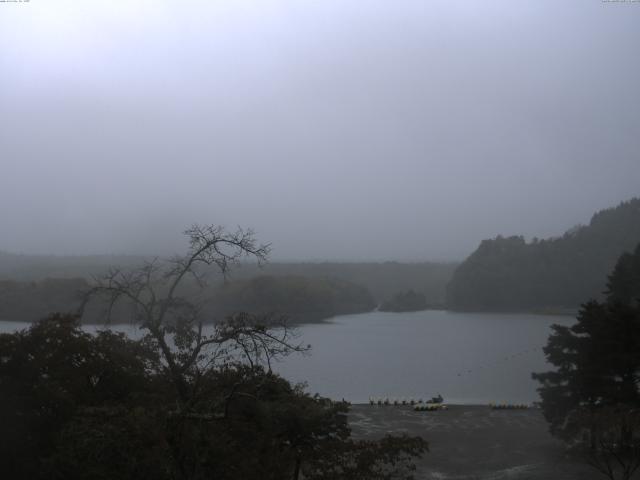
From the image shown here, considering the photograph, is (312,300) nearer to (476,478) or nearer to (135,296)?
(476,478)

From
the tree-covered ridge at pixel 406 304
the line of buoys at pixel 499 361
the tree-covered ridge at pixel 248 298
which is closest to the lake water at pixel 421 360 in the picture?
the line of buoys at pixel 499 361

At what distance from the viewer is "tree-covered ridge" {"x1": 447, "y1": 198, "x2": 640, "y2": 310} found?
5994cm

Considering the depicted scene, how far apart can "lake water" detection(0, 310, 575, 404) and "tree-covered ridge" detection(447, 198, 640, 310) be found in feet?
32.2

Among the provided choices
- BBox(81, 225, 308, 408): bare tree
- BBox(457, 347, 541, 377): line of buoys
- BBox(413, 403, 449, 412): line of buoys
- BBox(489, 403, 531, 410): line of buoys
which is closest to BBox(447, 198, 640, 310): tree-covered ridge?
BBox(457, 347, 541, 377): line of buoys

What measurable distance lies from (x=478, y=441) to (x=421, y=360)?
1650 centimetres

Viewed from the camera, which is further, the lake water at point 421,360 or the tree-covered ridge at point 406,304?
the tree-covered ridge at point 406,304

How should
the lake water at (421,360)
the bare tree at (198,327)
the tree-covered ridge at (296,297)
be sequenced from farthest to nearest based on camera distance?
the tree-covered ridge at (296,297)
the lake water at (421,360)
the bare tree at (198,327)

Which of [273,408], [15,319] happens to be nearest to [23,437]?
[273,408]

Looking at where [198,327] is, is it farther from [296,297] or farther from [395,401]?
[296,297]

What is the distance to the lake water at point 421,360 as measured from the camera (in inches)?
907

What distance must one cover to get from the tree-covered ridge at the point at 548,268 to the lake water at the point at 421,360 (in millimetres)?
9821

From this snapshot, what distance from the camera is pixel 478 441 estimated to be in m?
14.7

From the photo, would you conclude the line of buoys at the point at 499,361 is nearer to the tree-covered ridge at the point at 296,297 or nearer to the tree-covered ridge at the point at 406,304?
the tree-covered ridge at the point at 296,297

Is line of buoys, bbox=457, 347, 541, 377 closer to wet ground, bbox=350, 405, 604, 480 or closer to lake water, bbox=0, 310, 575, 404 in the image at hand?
lake water, bbox=0, 310, 575, 404
